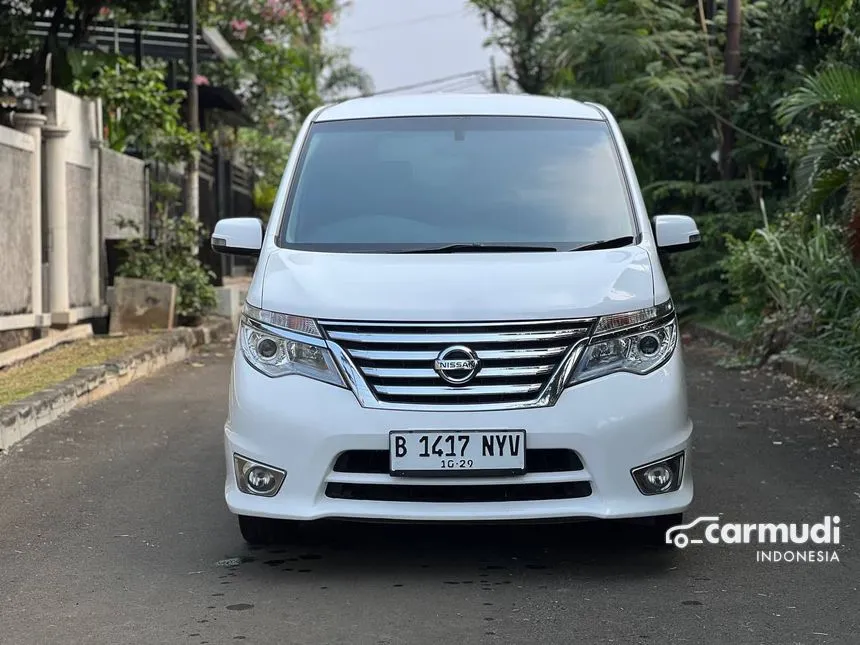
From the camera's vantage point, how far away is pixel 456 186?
6.12 metres

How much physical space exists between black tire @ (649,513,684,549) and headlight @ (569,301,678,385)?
0.65 m

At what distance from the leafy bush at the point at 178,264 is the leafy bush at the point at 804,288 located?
5850 mm

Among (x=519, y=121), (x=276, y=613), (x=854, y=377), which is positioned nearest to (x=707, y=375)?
(x=854, y=377)

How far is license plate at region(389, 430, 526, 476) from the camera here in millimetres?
4906

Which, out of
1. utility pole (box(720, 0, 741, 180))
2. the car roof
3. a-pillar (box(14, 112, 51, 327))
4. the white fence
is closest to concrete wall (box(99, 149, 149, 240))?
the white fence

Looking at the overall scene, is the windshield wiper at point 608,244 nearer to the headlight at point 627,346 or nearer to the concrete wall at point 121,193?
the headlight at point 627,346

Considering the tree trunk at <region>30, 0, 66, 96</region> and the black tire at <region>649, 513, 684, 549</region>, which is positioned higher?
the tree trunk at <region>30, 0, 66, 96</region>

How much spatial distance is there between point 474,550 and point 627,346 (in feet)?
3.65

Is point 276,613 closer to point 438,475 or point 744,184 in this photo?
point 438,475

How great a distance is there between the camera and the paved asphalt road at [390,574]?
4508mm

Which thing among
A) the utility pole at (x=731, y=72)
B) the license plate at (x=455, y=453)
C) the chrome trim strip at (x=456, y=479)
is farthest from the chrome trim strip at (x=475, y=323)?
the utility pole at (x=731, y=72)

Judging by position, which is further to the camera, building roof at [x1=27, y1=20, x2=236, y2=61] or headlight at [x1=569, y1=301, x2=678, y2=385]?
building roof at [x1=27, y1=20, x2=236, y2=61]

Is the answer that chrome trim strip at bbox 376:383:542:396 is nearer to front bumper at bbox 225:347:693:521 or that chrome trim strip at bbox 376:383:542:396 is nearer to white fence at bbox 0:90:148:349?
front bumper at bbox 225:347:693:521

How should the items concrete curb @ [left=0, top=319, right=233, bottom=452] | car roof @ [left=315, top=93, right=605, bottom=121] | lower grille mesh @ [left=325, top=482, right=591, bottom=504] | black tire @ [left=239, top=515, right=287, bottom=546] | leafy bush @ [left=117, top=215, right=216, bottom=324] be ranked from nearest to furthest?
lower grille mesh @ [left=325, top=482, right=591, bottom=504]
black tire @ [left=239, top=515, right=287, bottom=546]
car roof @ [left=315, top=93, right=605, bottom=121]
concrete curb @ [left=0, top=319, right=233, bottom=452]
leafy bush @ [left=117, top=215, right=216, bottom=324]
